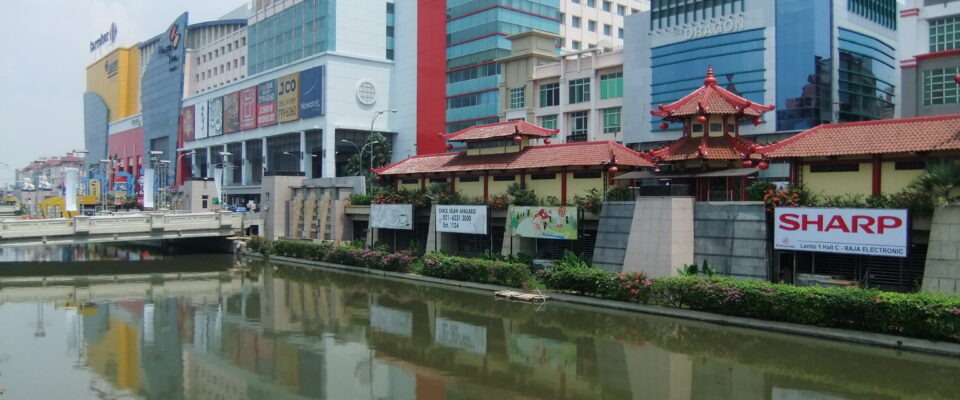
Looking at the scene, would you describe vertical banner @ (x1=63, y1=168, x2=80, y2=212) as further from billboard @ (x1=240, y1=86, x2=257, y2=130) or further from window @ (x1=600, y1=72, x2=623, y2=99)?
window @ (x1=600, y1=72, x2=623, y2=99)

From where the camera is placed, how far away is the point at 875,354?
22.8m

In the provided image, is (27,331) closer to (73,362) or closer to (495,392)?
(73,362)

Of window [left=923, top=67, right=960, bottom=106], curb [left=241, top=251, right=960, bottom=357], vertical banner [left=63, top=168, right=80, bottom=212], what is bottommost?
curb [left=241, top=251, right=960, bottom=357]

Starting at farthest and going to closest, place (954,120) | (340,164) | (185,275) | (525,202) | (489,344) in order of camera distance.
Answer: (340,164)
(185,275)
(525,202)
(954,120)
(489,344)

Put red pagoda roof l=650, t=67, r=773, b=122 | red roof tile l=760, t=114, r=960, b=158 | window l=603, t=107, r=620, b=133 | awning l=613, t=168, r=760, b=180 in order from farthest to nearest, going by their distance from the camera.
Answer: window l=603, t=107, r=620, b=133 < red pagoda roof l=650, t=67, r=773, b=122 < awning l=613, t=168, r=760, b=180 < red roof tile l=760, t=114, r=960, b=158

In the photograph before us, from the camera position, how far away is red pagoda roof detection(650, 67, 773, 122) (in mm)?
34031

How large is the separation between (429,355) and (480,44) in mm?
60040

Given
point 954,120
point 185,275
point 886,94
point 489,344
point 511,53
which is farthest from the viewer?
point 511,53

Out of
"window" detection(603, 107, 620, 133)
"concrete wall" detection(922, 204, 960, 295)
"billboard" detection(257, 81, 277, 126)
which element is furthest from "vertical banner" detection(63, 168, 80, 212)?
"concrete wall" detection(922, 204, 960, 295)

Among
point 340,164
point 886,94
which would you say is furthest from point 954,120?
point 340,164

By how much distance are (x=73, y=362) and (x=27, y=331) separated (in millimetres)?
6992

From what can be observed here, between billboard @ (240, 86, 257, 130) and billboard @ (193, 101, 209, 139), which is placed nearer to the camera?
billboard @ (240, 86, 257, 130)

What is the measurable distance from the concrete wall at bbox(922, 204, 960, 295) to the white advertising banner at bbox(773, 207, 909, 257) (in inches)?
35.3

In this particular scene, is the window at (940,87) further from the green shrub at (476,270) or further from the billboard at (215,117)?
the billboard at (215,117)
